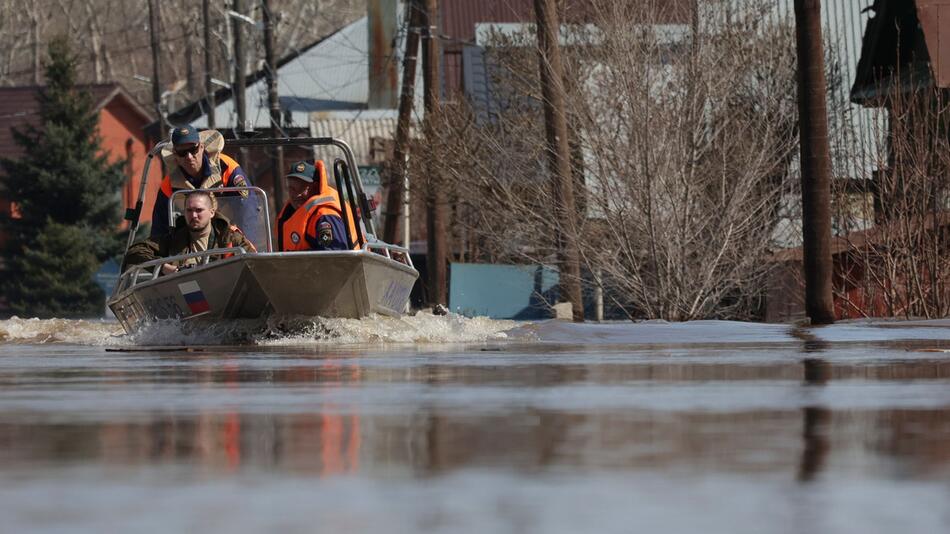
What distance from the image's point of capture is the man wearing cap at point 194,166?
19578 mm

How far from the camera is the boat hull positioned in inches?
751

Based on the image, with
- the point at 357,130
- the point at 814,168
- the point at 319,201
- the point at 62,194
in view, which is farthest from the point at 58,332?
the point at 357,130

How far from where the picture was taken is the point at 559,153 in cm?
2717

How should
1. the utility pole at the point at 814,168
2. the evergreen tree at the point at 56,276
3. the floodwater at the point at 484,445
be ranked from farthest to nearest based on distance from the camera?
the evergreen tree at the point at 56,276 < the utility pole at the point at 814,168 < the floodwater at the point at 484,445

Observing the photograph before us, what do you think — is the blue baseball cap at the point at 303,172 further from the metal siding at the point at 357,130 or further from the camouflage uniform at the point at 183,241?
the metal siding at the point at 357,130

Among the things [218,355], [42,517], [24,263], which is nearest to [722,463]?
[42,517]

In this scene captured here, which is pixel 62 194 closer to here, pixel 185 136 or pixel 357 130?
pixel 357 130

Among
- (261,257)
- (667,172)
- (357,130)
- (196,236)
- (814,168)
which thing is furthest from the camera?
(357,130)

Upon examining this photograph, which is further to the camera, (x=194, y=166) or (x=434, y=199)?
(x=434, y=199)

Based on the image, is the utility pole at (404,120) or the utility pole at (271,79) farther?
the utility pole at (271,79)

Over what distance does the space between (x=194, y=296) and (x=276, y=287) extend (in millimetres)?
932

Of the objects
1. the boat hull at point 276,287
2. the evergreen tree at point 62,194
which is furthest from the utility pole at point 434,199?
the evergreen tree at point 62,194

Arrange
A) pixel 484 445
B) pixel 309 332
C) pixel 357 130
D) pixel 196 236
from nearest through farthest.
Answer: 1. pixel 484 445
2. pixel 309 332
3. pixel 196 236
4. pixel 357 130

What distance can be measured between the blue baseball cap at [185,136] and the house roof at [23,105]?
206ft
